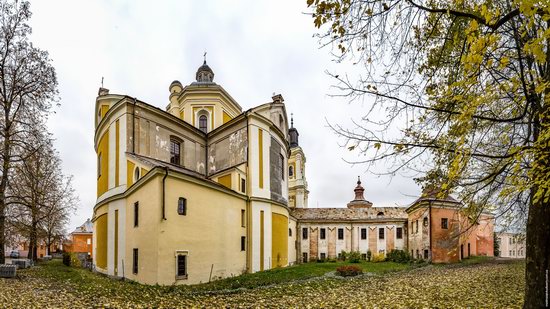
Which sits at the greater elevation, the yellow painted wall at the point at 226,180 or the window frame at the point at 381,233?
the yellow painted wall at the point at 226,180

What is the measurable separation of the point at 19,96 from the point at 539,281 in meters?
24.6

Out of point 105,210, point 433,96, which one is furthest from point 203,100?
point 433,96

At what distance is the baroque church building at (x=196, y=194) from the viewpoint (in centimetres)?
1617

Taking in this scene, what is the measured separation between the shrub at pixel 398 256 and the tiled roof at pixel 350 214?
153 inches

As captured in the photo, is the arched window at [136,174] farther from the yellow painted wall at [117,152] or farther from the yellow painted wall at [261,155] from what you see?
the yellow painted wall at [261,155]

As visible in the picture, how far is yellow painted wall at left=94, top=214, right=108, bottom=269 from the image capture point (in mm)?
21375

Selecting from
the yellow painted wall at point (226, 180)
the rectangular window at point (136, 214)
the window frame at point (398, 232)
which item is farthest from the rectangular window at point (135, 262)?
the window frame at point (398, 232)

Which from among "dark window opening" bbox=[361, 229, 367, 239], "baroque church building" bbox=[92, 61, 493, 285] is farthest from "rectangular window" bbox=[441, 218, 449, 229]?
"dark window opening" bbox=[361, 229, 367, 239]

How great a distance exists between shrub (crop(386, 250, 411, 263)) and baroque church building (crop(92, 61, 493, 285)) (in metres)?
Result: 0.87

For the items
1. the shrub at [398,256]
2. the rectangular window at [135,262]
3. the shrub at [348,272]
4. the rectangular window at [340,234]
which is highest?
the rectangular window at [135,262]

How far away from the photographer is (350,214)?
135 feet

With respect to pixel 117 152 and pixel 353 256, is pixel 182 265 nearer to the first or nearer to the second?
pixel 117 152

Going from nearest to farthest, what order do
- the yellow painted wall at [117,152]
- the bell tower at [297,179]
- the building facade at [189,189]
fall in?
the building facade at [189,189]
the yellow painted wall at [117,152]
the bell tower at [297,179]

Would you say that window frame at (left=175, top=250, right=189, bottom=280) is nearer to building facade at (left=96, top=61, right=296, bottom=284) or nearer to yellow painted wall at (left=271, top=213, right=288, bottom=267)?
building facade at (left=96, top=61, right=296, bottom=284)
